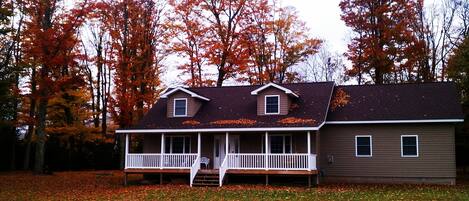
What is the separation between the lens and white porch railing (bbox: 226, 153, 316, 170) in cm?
2452

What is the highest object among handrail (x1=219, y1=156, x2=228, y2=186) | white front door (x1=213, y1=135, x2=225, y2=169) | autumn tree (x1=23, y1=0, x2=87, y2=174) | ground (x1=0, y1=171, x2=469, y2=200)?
autumn tree (x1=23, y1=0, x2=87, y2=174)

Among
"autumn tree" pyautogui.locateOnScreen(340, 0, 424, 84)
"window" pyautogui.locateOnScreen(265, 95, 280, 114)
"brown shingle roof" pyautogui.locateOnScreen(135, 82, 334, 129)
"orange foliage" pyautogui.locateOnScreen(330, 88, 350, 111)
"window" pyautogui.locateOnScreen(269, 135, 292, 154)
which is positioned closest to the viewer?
"brown shingle roof" pyautogui.locateOnScreen(135, 82, 334, 129)

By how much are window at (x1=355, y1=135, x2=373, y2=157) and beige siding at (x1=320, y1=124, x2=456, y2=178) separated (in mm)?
175

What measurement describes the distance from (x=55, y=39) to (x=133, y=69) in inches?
324

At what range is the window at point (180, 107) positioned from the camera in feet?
94.8

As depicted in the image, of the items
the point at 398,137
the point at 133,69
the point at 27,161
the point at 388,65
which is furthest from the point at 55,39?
the point at 388,65

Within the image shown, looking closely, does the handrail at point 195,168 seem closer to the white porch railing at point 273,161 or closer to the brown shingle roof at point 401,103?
the white porch railing at point 273,161

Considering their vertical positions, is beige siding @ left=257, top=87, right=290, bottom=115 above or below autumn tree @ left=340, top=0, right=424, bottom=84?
below

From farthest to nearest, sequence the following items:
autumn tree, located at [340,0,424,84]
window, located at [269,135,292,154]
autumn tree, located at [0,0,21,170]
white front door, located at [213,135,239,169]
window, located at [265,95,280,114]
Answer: autumn tree, located at [340,0,424,84] < white front door, located at [213,135,239,169] < window, located at [265,95,280,114] < window, located at [269,135,292,154] < autumn tree, located at [0,0,21,170]

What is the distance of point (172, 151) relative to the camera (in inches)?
1125

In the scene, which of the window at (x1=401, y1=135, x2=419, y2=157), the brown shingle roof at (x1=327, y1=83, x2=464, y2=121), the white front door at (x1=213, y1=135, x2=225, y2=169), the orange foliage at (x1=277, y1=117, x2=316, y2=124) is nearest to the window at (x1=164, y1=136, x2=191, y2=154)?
the white front door at (x1=213, y1=135, x2=225, y2=169)

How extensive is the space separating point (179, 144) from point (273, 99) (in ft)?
19.6

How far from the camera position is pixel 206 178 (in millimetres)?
25562

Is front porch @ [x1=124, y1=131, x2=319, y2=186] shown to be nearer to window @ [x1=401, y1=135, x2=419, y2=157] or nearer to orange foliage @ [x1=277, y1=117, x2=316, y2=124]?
orange foliage @ [x1=277, y1=117, x2=316, y2=124]
